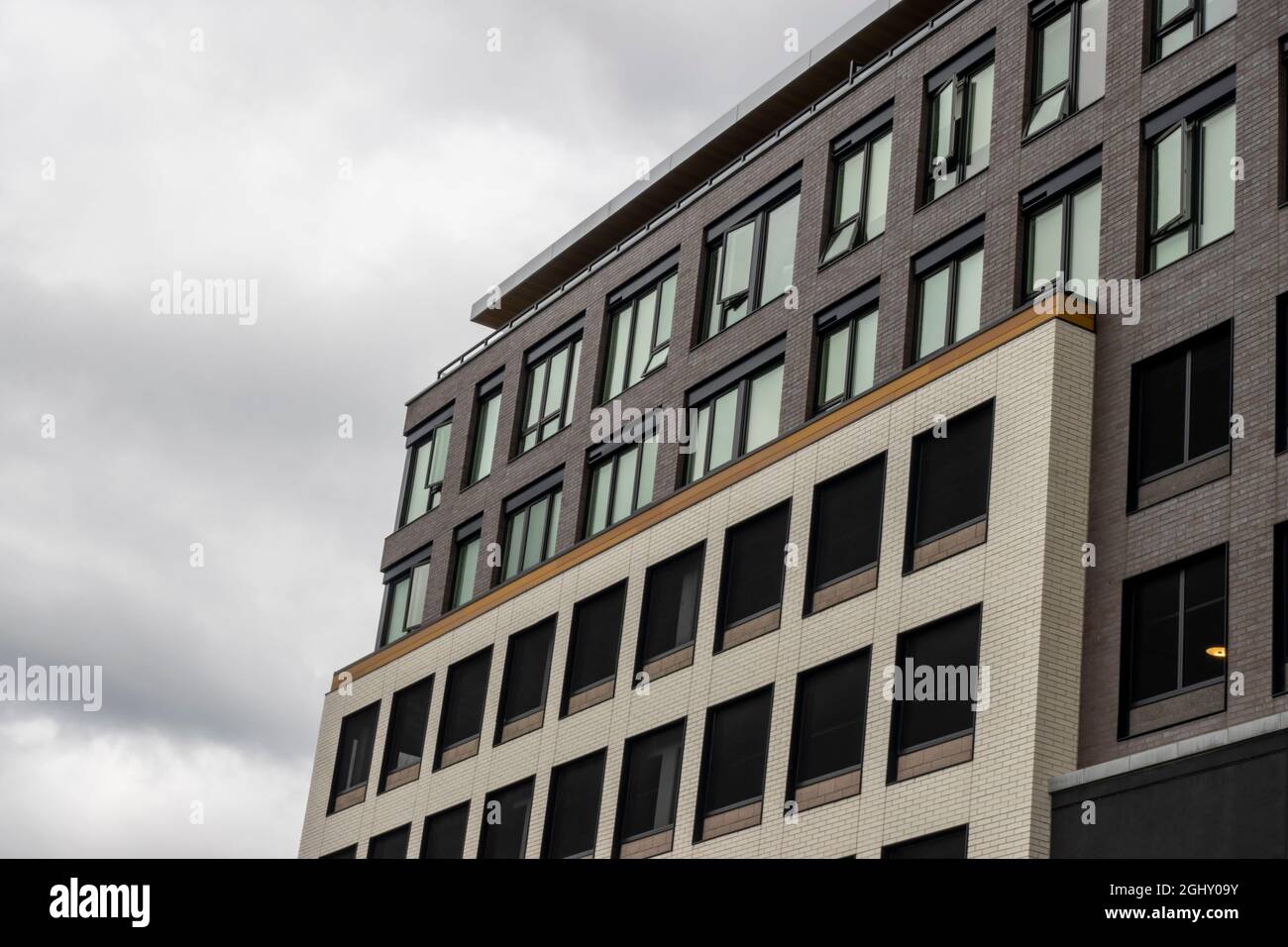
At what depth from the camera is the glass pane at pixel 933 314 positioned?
1421 inches

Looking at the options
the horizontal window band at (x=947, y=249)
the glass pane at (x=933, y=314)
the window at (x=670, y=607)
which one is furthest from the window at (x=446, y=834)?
the horizontal window band at (x=947, y=249)

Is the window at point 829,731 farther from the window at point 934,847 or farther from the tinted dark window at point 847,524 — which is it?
the tinted dark window at point 847,524

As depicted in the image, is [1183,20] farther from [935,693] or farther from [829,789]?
[829,789]

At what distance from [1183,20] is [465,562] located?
78.5 ft

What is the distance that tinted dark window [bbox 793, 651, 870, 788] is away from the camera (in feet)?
107

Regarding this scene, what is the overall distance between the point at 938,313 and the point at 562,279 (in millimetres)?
17631

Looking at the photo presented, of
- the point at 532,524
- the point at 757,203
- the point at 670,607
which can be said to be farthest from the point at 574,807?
the point at 757,203

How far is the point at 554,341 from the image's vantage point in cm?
4875

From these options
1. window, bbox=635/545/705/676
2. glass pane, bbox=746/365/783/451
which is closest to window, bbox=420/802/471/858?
window, bbox=635/545/705/676

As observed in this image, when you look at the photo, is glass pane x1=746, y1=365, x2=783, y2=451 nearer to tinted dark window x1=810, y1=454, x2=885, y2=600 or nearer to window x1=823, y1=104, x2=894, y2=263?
window x1=823, y1=104, x2=894, y2=263
